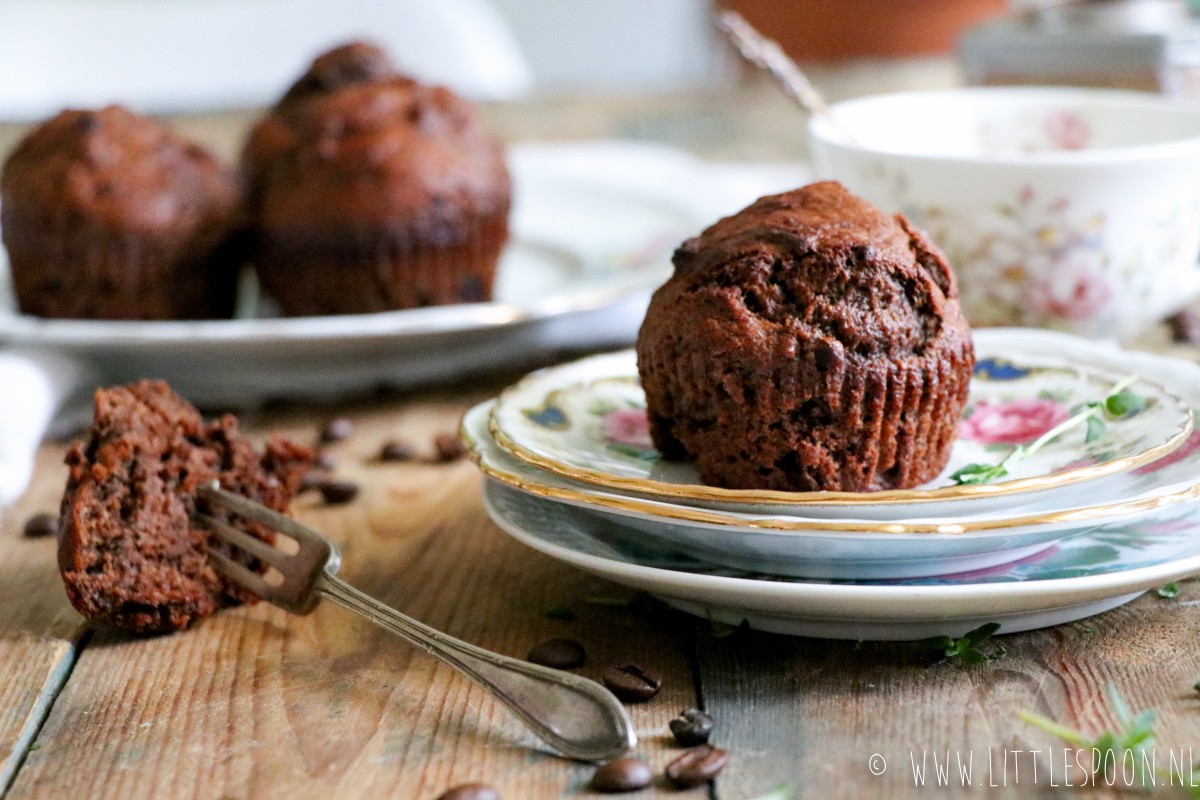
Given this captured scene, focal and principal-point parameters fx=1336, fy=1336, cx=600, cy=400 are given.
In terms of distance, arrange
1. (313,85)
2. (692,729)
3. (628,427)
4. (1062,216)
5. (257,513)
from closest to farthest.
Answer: (692,729), (257,513), (628,427), (1062,216), (313,85)

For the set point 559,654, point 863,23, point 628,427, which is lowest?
point 559,654

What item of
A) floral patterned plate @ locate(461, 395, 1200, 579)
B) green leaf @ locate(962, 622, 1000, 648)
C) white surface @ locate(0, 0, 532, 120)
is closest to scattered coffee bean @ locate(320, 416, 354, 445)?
floral patterned plate @ locate(461, 395, 1200, 579)

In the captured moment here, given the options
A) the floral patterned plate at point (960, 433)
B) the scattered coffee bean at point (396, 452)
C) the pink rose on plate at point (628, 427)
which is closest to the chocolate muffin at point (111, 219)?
the scattered coffee bean at point (396, 452)

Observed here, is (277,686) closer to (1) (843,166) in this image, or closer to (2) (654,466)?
(2) (654,466)

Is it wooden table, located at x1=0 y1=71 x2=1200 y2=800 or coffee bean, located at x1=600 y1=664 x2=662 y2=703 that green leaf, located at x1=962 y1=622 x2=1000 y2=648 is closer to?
wooden table, located at x1=0 y1=71 x2=1200 y2=800

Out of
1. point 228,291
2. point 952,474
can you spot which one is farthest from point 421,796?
point 228,291

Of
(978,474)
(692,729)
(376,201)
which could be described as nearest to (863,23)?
(376,201)

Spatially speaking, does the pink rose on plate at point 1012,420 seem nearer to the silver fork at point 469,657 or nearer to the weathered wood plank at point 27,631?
the silver fork at point 469,657

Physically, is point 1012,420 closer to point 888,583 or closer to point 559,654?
point 888,583
